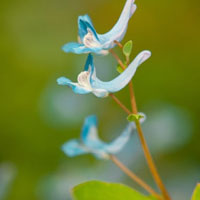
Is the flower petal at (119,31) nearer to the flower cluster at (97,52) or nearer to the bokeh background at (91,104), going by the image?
the flower cluster at (97,52)

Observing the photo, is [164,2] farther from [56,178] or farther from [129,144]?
[56,178]

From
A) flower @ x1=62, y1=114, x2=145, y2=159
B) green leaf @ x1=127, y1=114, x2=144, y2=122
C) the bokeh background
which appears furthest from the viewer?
the bokeh background

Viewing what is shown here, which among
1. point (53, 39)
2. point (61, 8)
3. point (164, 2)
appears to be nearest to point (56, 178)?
point (53, 39)

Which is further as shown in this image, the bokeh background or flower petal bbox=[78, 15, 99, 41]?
the bokeh background

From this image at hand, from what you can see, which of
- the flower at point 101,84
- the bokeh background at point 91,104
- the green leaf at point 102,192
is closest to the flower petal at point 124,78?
the flower at point 101,84

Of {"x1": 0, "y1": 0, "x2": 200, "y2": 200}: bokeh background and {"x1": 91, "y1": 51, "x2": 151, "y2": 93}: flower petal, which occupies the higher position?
{"x1": 0, "y1": 0, "x2": 200, "y2": 200}: bokeh background

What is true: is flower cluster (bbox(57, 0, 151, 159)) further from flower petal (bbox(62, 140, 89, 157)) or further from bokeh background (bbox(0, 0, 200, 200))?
bokeh background (bbox(0, 0, 200, 200))

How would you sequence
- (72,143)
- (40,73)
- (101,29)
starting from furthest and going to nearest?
(101,29) → (40,73) → (72,143)

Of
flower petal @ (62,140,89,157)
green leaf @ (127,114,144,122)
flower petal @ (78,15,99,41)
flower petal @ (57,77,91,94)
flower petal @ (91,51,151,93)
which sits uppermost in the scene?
flower petal @ (78,15,99,41)

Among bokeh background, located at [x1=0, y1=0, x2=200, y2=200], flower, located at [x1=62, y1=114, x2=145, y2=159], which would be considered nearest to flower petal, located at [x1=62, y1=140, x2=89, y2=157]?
flower, located at [x1=62, y1=114, x2=145, y2=159]
